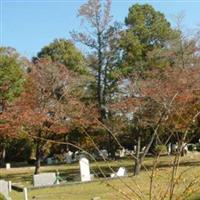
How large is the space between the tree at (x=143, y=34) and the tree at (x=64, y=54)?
7.42 m

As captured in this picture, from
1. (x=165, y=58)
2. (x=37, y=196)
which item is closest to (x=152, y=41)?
(x=165, y=58)

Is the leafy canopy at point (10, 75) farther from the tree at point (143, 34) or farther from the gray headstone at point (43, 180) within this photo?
the gray headstone at point (43, 180)

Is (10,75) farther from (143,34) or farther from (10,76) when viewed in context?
(143,34)

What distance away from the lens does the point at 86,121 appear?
36.2 meters

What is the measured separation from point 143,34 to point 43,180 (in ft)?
86.5

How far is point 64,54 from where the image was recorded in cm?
5494

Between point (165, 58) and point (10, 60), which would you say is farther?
point (10, 60)

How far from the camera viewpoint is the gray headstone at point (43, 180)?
74.9 ft

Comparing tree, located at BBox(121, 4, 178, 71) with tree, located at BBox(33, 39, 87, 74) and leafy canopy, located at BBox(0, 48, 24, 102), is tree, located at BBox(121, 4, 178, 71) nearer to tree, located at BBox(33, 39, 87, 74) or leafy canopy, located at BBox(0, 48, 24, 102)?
tree, located at BBox(33, 39, 87, 74)

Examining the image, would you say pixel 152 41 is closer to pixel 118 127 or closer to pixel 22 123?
pixel 118 127

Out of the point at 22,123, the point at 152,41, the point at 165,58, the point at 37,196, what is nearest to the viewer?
the point at 37,196

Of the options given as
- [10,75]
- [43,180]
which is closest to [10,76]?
[10,75]

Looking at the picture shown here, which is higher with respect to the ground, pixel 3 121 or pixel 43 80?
pixel 43 80

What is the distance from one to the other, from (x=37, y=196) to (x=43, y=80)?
1787 centimetres
